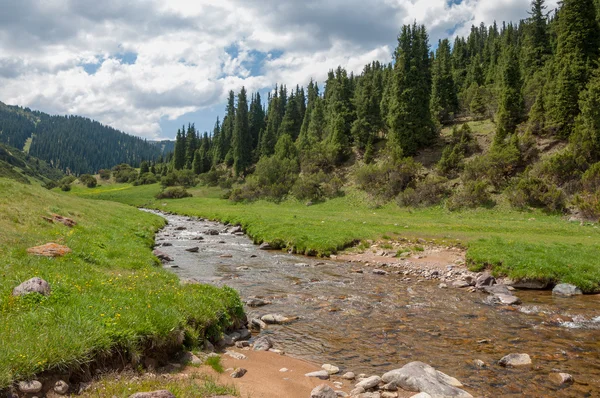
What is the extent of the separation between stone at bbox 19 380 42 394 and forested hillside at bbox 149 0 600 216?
4491 centimetres

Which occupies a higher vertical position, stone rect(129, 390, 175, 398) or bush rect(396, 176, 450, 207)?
bush rect(396, 176, 450, 207)

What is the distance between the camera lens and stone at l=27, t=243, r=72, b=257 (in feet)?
43.8

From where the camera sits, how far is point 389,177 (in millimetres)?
58094

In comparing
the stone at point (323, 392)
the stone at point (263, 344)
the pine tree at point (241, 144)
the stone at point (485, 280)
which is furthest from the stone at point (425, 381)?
the pine tree at point (241, 144)

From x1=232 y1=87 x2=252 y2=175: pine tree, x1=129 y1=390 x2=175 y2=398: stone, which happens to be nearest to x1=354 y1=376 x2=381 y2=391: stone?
x1=129 y1=390 x2=175 y2=398: stone

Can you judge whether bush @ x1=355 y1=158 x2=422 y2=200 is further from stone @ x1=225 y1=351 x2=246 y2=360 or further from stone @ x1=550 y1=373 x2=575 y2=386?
stone @ x1=225 y1=351 x2=246 y2=360

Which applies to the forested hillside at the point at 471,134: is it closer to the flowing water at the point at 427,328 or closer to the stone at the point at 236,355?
the flowing water at the point at 427,328

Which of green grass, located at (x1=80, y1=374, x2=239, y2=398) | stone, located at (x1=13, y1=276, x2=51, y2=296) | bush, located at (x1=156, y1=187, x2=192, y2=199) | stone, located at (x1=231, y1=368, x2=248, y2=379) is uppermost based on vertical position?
bush, located at (x1=156, y1=187, x2=192, y2=199)

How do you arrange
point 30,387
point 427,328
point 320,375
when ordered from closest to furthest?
point 30,387 < point 320,375 < point 427,328

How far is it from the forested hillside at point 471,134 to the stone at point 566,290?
81.6 feet

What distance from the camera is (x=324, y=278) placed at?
19719 millimetres

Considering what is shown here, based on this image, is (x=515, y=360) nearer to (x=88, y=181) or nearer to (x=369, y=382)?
(x=369, y=382)

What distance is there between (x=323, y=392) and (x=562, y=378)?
20.9 feet

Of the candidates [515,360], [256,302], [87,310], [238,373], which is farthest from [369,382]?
[256,302]
